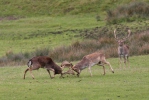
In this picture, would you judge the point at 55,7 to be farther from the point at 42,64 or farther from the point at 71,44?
the point at 42,64

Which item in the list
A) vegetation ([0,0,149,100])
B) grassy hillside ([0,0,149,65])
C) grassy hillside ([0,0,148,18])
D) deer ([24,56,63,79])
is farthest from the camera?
grassy hillside ([0,0,148,18])

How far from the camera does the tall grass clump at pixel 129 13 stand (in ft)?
170

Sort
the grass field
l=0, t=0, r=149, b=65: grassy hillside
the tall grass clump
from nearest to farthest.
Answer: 1. the grass field
2. l=0, t=0, r=149, b=65: grassy hillside
3. the tall grass clump

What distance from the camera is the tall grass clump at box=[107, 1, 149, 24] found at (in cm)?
5169

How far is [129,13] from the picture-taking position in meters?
53.6

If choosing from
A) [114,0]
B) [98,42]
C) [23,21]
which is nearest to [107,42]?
[98,42]

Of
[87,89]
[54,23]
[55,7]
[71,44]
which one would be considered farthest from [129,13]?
[87,89]

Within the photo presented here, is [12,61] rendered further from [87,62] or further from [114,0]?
[114,0]

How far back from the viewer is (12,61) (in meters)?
33.0

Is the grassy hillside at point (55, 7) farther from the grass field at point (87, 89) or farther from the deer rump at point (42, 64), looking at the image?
the grass field at point (87, 89)

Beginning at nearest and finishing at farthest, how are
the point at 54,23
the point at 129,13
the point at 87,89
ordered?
the point at 87,89, the point at 129,13, the point at 54,23

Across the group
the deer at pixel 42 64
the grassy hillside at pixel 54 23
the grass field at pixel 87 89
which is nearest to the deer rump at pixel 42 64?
the deer at pixel 42 64

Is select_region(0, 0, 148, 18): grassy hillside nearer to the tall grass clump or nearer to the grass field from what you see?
the tall grass clump

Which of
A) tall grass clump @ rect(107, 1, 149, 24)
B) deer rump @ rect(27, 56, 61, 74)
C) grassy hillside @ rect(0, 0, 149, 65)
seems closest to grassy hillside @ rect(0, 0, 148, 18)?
grassy hillside @ rect(0, 0, 149, 65)
